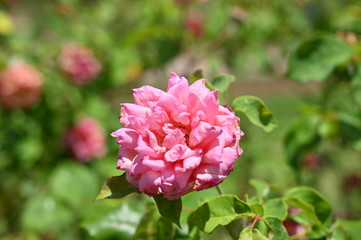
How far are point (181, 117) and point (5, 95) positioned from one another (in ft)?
5.06

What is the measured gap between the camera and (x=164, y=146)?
75 cm

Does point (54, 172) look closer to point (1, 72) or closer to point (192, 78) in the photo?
point (1, 72)

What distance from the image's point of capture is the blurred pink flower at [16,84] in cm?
207

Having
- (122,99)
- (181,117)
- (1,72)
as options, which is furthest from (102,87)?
(181,117)

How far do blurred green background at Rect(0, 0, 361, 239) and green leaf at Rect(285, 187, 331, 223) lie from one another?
664 millimetres

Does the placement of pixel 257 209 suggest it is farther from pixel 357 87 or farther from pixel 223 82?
pixel 357 87

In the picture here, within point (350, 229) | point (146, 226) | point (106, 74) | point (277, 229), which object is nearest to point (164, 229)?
point (146, 226)

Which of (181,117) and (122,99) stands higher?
(181,117)

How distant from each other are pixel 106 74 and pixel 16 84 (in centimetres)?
50

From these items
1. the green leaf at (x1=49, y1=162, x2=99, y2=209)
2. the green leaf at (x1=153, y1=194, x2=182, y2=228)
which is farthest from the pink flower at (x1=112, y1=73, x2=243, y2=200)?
the green leaf at (x1=49, y1=162, x2=99, y2=209)

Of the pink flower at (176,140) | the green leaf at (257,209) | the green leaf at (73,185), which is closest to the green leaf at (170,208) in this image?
the pink flower at (176,140)

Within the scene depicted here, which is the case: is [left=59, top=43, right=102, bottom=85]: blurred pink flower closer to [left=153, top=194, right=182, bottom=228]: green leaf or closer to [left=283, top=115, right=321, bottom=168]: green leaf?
[left=283, top=115, right=321, bottom=168]: green leaf

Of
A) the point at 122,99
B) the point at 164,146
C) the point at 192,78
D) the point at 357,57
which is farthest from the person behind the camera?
the point at 122,99

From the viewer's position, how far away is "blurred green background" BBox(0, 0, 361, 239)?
84.0 inches
